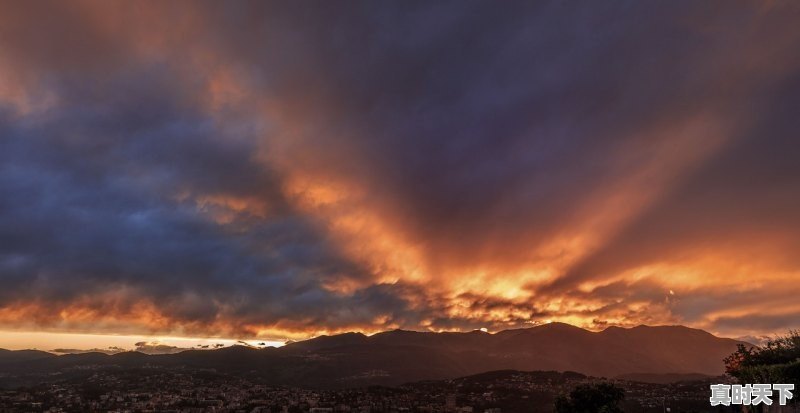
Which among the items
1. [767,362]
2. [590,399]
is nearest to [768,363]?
[767,362]

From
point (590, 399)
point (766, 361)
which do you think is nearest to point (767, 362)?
point (766, 361)

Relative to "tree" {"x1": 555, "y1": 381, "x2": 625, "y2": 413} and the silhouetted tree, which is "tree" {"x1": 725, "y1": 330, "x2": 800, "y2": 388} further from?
"tree" {"x1": 555, "y1": 381, "x2": 625, "y2": 413}

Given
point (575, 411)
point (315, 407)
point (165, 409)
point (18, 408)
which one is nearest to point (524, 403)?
point (315, 407)

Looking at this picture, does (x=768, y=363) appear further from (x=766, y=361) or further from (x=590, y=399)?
(x=590, y=399)

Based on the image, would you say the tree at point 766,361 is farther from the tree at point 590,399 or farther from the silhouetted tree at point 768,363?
the tree at point 590,399

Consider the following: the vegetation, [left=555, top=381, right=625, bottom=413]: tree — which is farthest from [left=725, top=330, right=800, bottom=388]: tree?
[left=555, top=381, right=625, bottom=413]: tree

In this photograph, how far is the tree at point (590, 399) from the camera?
233ft

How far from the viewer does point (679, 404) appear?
424 ft

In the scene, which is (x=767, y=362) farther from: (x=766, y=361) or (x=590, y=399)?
(x=590, y=399)

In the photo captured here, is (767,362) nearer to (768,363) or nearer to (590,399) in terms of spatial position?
(768,363)

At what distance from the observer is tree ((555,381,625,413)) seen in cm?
7094

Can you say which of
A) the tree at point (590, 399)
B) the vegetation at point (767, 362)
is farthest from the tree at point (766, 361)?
the tree at point (590, 399)

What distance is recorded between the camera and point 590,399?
71688 millimetres

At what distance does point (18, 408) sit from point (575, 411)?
7643 inches
